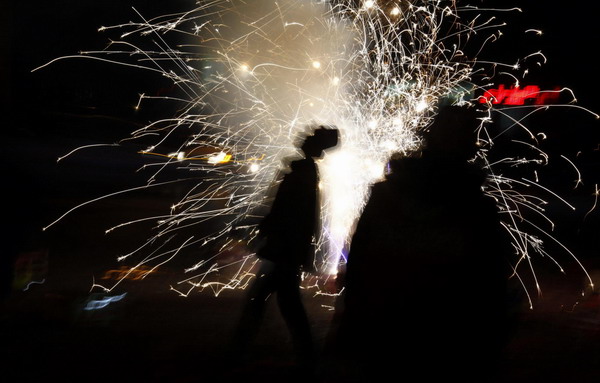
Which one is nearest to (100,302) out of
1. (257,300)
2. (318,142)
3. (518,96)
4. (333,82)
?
(257,300)

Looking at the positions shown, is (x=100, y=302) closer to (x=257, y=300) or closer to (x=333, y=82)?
(x=257, y=300)

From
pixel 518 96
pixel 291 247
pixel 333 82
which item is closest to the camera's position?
pixel 291 247

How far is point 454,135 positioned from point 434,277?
19.8 inches

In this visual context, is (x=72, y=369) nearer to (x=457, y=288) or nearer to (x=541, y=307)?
(x=457, y=288)

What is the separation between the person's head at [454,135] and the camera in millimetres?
2105

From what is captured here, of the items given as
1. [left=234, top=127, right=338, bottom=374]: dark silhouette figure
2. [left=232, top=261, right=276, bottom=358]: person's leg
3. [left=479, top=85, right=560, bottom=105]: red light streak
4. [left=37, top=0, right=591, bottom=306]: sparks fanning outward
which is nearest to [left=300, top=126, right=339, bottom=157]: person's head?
[left=234, top=127, right=338, bottom=374]: dark silhouette figure

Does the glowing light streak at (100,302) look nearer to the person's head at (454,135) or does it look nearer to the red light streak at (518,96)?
the person's head at (454,135)

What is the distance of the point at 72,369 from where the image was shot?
430cm

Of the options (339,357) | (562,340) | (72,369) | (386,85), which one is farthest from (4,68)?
(339,357)

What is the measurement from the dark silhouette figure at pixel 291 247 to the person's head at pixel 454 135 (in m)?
2.06

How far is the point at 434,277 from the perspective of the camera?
201 cm

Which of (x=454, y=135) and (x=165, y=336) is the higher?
(x=454, y=135)

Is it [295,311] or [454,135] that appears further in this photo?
[295,311]

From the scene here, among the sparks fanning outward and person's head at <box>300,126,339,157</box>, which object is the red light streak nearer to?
the sparks fanning outward
